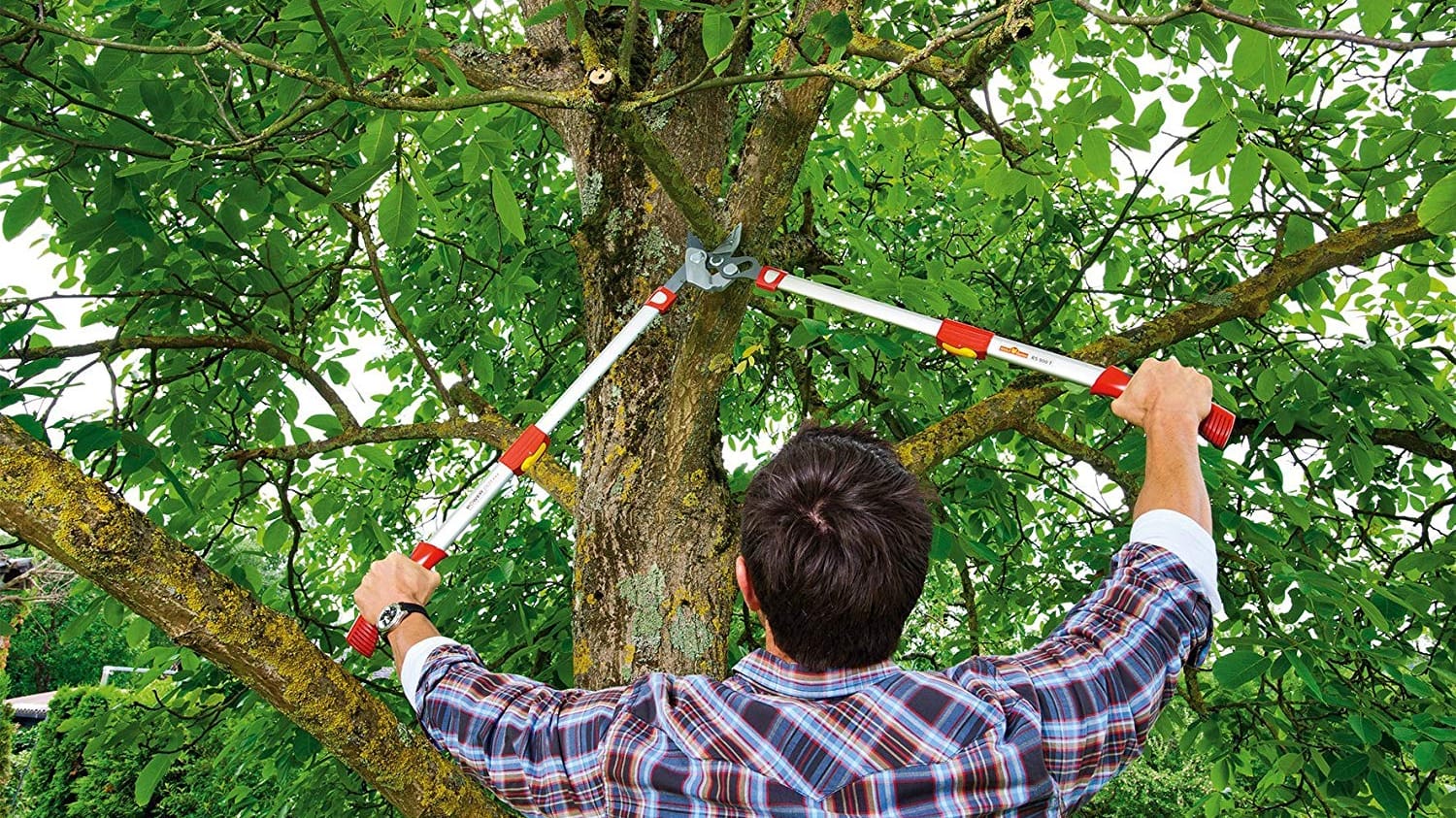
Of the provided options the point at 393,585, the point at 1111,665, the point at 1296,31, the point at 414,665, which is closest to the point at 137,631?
the point at 393,585

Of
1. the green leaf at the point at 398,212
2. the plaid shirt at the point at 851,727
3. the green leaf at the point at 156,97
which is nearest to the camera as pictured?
the plaid shirt at the point at 851,727

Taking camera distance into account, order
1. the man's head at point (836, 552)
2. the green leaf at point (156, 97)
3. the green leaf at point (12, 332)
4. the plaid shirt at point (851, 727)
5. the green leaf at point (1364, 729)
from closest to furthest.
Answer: the plaid shirt at point (851, 727)
the man's head at point (836, 552)
the green leaf at point (12, 332)
the green leaf at point (156, 97)
the green leaf at point (1364, 729)

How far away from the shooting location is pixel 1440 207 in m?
1.88

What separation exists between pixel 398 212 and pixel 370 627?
81 centimetres

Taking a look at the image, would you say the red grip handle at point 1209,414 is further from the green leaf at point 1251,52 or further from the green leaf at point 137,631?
the green leaf at point 137,631

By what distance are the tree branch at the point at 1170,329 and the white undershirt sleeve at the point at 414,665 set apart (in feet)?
5.03

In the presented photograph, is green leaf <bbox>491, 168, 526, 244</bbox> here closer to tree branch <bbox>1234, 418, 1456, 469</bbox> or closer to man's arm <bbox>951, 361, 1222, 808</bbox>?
man's arm <bbox>951, 361, 1222, 808</bbox>

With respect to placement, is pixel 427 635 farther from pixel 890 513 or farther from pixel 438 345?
pixel 438 345

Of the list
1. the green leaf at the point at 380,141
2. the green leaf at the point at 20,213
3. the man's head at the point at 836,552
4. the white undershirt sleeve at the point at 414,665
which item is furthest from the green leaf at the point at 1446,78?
the green leaf at the point at 20,213

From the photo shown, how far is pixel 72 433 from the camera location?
243cm

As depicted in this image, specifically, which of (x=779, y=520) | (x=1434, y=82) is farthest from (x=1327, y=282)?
(x=779, y=520)

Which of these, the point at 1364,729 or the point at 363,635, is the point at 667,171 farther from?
the point at 1364,729

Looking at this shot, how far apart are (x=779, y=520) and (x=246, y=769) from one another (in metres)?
3.64

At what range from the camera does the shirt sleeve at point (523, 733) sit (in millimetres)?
1523
